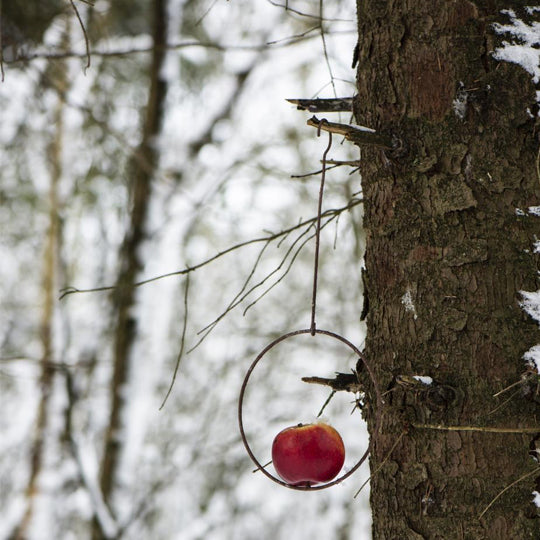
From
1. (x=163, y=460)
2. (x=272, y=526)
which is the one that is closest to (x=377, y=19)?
(x=163, y=460)

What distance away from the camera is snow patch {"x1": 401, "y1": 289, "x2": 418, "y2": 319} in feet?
3.59

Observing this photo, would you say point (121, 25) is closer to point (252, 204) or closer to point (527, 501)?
point (252, 204)

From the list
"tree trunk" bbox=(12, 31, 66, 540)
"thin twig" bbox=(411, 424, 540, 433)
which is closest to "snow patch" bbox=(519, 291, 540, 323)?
"thin twig" bbox=(411, 424, 540, 433)

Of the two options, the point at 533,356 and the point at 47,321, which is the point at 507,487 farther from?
the point at 47,321

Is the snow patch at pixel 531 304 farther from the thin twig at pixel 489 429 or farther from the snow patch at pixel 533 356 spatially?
the thin twig at pixel 489 429

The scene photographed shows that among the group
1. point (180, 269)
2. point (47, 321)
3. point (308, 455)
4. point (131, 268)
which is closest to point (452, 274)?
point (308, 455)

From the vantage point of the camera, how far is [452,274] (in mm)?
1066

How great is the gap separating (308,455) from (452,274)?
14.4 inches

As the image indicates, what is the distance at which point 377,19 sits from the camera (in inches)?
46.8

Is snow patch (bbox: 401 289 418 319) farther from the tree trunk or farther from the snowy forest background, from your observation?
the tree trunk

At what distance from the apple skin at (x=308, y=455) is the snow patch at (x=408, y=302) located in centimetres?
24

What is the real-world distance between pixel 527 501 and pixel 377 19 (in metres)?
0.84

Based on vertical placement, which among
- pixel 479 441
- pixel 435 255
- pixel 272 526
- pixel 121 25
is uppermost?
pixel 121 25

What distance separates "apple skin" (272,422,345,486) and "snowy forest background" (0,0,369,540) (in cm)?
290
